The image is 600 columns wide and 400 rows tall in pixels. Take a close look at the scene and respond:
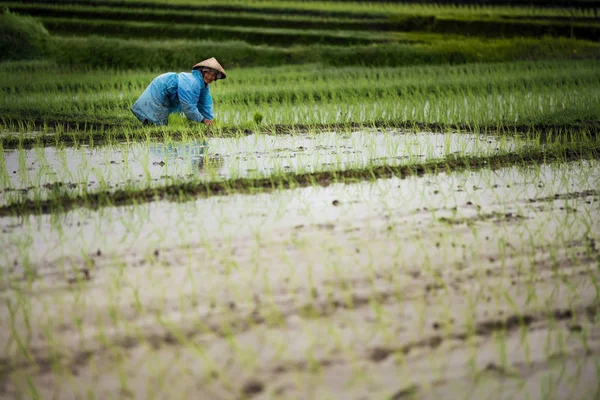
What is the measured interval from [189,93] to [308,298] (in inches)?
121

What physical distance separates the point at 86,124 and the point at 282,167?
225 cm

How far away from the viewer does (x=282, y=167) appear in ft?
14.5

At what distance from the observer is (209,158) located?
465cm

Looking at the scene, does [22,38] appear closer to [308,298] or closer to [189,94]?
[189,94]

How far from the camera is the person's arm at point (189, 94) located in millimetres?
5242

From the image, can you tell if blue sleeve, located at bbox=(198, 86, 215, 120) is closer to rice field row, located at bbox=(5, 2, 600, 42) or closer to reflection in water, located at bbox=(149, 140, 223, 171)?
reflection in water, located at bbox=(149, 140, 223, 171)

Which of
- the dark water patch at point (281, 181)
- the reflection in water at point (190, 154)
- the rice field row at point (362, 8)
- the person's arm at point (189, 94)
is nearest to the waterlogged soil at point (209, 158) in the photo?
the reflection in water at point (190, 154)

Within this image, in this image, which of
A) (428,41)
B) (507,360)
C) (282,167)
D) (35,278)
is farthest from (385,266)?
(428,41)

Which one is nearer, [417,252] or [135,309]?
[135,309]

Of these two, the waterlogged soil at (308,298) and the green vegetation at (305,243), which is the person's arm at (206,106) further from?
the waterlogged soil at (308,298)

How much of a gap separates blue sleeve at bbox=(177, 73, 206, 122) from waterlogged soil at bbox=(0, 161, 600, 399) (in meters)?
1.74

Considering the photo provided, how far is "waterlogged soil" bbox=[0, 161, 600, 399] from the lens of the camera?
2.01m

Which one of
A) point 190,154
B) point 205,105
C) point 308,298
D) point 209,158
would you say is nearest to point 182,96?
point 205,105

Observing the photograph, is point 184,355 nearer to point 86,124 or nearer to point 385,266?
point 385,266
